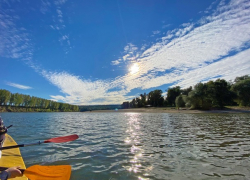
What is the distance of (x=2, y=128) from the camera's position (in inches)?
171

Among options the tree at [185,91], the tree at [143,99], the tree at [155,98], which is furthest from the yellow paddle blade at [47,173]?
the tree at [143,99]

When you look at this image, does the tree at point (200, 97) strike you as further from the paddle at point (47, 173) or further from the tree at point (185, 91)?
the paddle at point (47, 173)

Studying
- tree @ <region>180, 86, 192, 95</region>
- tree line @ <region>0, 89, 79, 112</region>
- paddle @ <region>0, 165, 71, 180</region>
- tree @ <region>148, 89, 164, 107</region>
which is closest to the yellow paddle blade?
paddle @ <region>0, 165, 71, 180</region>

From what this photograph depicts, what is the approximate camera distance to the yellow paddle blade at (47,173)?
439 cm

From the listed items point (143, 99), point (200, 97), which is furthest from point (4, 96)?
point (200, 97)

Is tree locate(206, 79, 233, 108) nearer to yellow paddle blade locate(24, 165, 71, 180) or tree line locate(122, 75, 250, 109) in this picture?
tree line locate(122, 75, 250, 109)

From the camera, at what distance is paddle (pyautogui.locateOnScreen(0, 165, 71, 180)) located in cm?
437

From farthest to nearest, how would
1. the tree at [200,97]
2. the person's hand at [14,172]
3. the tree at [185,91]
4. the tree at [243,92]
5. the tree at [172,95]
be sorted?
1. the tree at [172,95]
2. the tree at [185,91]
3. the tree at [200,97]
4. the tree at [243,92]
5. the person's hand at [14,172]

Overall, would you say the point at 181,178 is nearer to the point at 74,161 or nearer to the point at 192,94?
the point at 74,161

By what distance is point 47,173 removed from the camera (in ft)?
15.4

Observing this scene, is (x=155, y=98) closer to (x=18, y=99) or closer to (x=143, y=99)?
(x=143, y=99)

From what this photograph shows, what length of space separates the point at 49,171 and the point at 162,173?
4233 millimetres

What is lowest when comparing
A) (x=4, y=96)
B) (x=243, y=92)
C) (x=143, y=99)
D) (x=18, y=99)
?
(x=243, y=92)

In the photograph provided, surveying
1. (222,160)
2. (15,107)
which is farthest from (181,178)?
(15,107)
